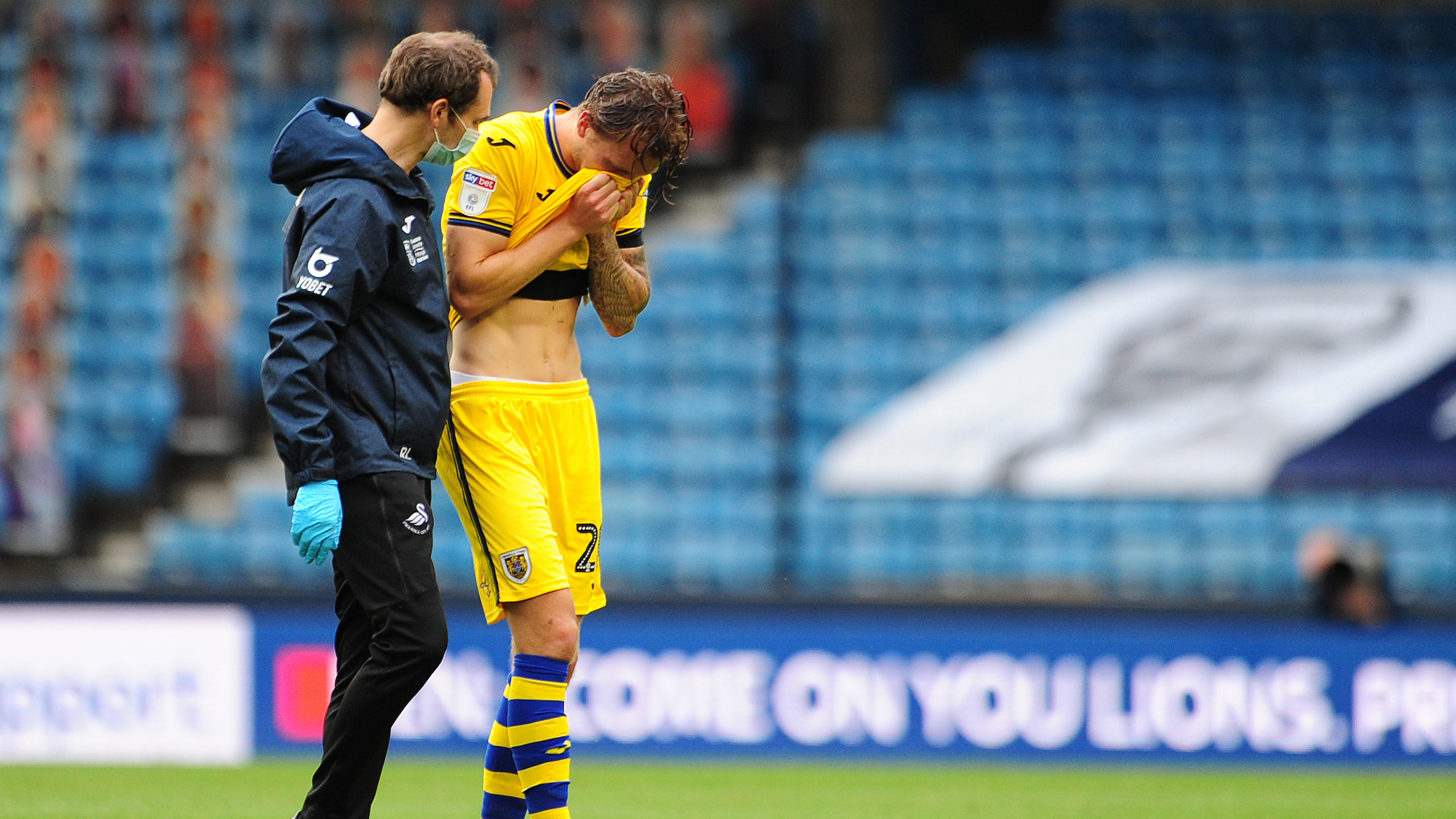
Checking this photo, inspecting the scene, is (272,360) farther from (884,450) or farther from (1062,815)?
(884,450)

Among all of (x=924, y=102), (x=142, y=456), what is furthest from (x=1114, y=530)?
(x=142, y=456)

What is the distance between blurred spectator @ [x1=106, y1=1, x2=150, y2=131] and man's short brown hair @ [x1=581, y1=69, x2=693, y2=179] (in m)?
9.54

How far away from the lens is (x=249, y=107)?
43.5 feet

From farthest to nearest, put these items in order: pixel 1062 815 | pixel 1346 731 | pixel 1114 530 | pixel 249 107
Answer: pixel 249 107 → pixel 1114 530 → pixel 1346 731 → pixel 1062 815

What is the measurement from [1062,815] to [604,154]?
11.5 ft

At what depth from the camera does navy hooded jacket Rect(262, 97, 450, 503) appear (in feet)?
13.1

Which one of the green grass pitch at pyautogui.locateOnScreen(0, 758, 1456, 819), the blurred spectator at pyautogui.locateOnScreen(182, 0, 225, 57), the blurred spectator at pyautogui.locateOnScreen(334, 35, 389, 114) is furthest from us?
the blurred spectator at pyautogui.locateOnScreen(182, 0, 225, 57)

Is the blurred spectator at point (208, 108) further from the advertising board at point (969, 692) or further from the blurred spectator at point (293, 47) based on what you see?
the advertising board at point (969, 692)

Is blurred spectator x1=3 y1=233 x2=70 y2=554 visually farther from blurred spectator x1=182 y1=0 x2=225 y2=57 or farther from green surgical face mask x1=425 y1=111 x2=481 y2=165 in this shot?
green surgical face mask x1=425 y1=111 x2=481 y2=165

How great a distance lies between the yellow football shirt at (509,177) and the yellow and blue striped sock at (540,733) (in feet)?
3.56

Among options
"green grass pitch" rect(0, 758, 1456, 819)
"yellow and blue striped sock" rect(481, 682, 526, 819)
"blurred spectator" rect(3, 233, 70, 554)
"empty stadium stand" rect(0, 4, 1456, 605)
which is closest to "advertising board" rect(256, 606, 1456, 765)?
"green grass pitch" rect(0, 758, 1456, 819)

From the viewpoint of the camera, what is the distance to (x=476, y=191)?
176 inches

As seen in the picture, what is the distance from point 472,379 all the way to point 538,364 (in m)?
0.18

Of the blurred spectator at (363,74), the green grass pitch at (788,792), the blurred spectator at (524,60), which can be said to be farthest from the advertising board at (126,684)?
the blurred spectator at (524,60)
